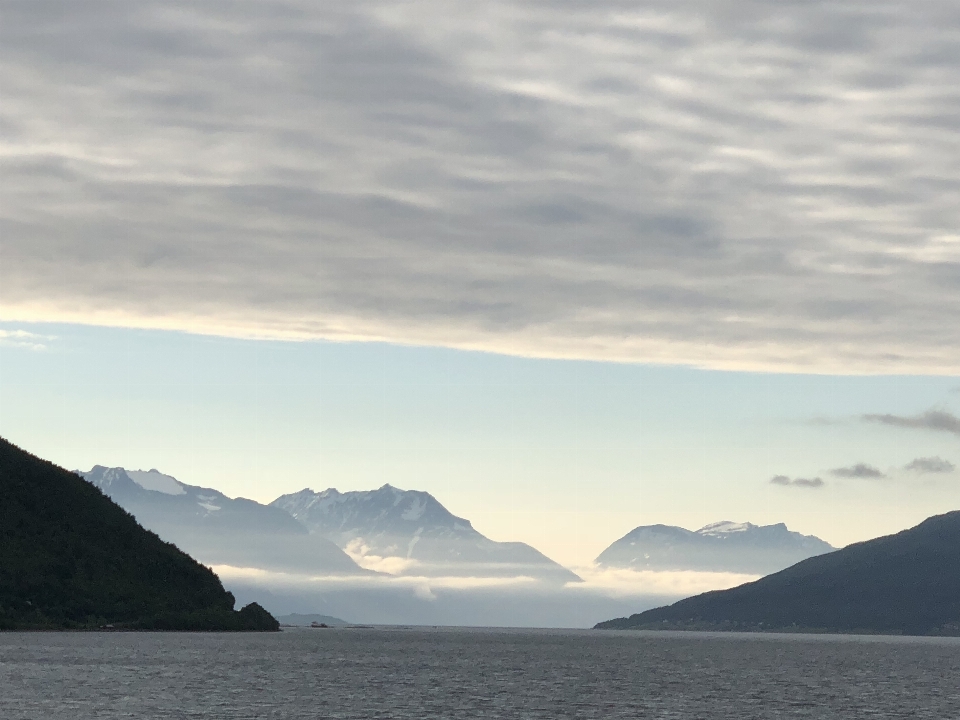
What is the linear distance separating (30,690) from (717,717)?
281ft

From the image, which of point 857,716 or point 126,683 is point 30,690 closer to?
point 126,683

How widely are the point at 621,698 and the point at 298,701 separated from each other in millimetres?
45046

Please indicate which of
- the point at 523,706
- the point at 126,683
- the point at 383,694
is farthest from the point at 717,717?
the point at 126,683

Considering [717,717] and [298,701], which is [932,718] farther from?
[298,701]

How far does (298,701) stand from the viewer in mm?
176125

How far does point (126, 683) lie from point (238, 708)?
41.2 m

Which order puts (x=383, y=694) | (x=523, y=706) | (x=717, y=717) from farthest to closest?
(x=383, y=694)
(x=523, y=706)
(x=717, y=717)

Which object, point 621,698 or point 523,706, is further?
point 621,698

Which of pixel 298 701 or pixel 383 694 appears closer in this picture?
pixel 298 701

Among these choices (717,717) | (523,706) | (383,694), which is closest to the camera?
(717,717)

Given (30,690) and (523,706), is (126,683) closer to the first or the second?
(30,690)

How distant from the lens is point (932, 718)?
16688cm

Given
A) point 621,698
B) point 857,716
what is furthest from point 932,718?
point 621,698

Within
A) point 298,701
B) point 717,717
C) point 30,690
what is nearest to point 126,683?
point 30,690
